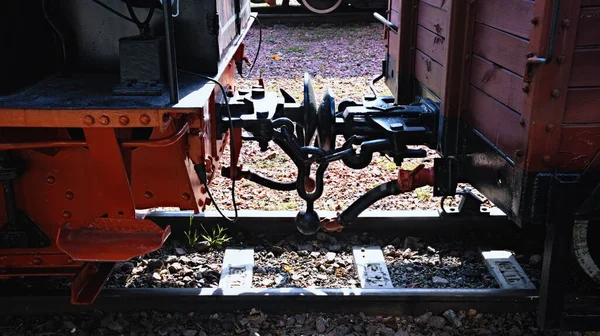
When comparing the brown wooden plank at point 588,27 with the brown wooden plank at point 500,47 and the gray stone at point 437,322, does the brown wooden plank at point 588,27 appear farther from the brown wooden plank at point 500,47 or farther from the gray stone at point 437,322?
the gray stone at point 437,322

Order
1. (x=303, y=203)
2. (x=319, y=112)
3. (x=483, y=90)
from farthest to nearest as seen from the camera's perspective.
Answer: (x=303, y=203) → (x=319, y=112) → (x=483, y=90)

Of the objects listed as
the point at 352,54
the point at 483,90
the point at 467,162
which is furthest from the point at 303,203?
the point at 352,54

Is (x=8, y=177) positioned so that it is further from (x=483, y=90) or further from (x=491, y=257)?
(x=491, y=257)

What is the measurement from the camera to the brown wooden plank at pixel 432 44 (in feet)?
11.7

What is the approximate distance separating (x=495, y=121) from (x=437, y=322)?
3.74 ft

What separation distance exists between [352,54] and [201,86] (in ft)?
27.3

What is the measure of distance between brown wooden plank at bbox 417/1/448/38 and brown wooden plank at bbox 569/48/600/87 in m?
0.90

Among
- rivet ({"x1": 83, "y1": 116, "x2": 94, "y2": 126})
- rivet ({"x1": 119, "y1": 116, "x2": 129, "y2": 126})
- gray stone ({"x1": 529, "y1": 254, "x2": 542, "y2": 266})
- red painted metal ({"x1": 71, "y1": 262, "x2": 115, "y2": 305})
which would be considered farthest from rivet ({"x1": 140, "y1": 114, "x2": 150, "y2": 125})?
gray stone ({"x1": 529, "y1": 254, "x2": 542, "y2": 266})

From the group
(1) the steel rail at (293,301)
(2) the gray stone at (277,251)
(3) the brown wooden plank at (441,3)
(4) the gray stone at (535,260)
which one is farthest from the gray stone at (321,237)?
(3) the brown wooden plank at (441,3)

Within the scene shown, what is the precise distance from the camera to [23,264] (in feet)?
10.7

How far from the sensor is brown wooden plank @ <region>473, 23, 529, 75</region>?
2680mm

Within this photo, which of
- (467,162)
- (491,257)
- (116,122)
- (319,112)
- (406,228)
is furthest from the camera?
(406,228)

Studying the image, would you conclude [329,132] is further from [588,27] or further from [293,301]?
[588,27]

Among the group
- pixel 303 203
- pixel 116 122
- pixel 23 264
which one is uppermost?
pixel 116 122
